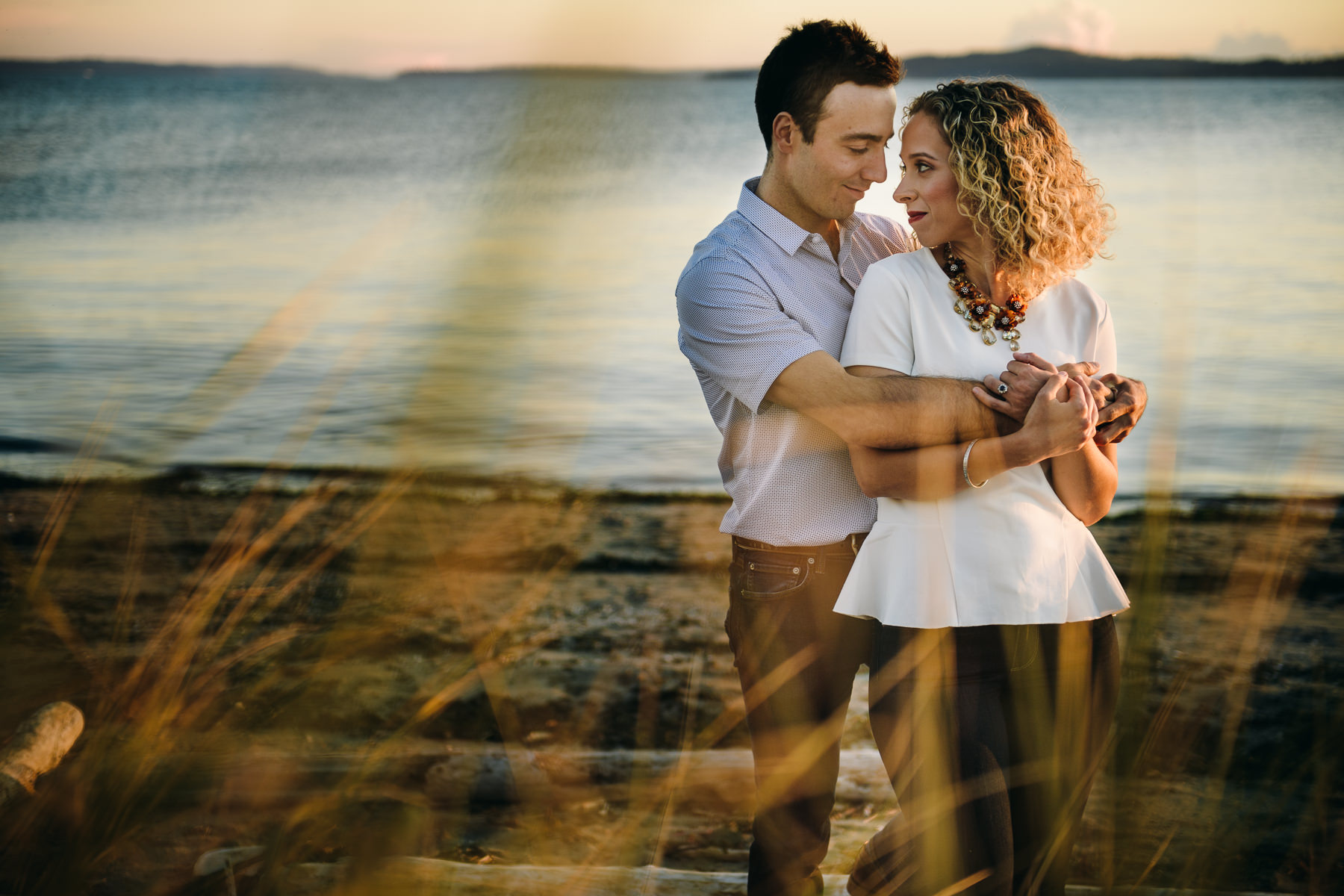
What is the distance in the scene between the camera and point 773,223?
6.33ft

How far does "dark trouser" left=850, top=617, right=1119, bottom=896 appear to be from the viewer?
1.48 meters

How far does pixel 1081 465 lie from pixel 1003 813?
527 mm

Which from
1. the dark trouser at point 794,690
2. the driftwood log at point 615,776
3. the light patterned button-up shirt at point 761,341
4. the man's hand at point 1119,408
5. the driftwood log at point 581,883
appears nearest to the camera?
the man's hand at point 1119,408

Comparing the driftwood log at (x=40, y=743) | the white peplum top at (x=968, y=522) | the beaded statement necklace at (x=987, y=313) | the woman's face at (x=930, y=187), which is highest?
the woman's face at (x=930, y=187)

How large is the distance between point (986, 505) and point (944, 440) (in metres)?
0.12

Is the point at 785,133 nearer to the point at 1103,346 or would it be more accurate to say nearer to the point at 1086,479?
the point at 1103,346

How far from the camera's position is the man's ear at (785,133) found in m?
1.95

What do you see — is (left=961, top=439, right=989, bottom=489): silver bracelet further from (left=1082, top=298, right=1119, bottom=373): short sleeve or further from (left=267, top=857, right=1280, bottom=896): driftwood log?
(left=267, top=857, right=1280, bottom=896): driftwood log

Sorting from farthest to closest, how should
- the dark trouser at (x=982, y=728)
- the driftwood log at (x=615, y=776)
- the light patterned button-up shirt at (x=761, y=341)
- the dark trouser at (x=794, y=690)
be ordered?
the driftwood log at (x=615, y=776) → the dark trouser at (x=794, y=690) → the light patterned button-up shirt at (x=761, y=341) → the dark trouser at (x=982, y=728)

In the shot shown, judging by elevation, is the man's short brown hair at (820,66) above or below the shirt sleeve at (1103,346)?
above

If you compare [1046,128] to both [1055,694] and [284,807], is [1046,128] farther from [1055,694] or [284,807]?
[284,807]

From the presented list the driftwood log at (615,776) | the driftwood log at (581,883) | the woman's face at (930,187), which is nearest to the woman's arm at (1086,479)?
the woman's face at (930,187)

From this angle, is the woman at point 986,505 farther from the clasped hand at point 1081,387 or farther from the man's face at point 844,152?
the man's face at point 844,152

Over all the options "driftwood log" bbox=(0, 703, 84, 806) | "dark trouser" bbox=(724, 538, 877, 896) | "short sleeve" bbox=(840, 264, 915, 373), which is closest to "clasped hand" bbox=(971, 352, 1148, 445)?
"short sleeve" bbox=(840, 264, 915, 373)
